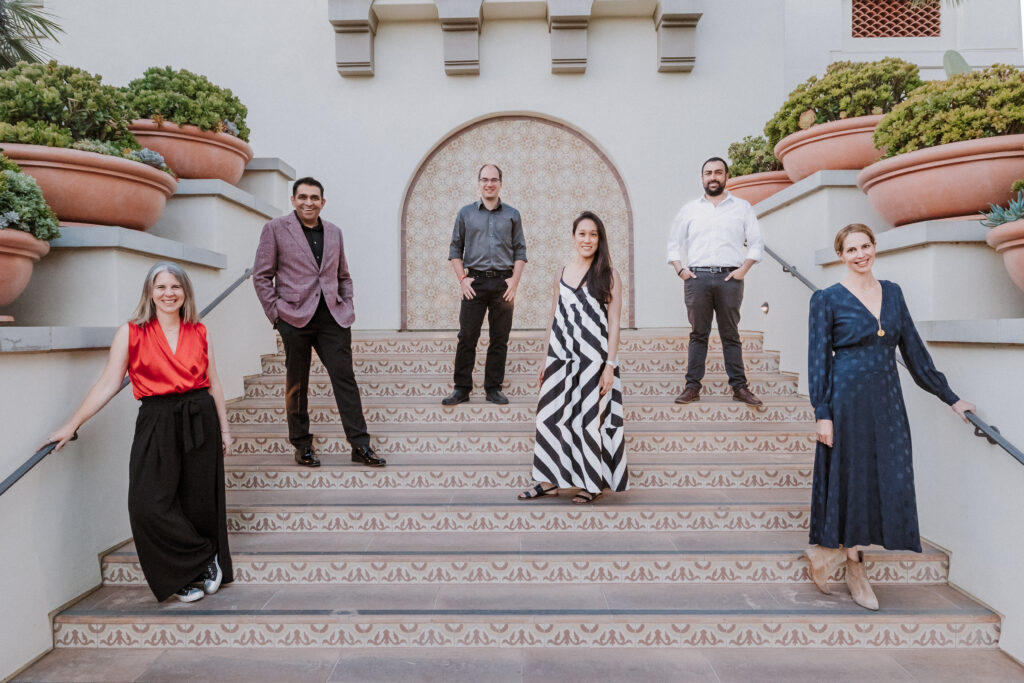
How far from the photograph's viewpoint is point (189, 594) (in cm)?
283

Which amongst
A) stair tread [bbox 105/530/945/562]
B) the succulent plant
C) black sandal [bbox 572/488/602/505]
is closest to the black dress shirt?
stair tread [bbox 105/530/945/562]

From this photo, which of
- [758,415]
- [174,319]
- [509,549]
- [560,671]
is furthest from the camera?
[758,415]

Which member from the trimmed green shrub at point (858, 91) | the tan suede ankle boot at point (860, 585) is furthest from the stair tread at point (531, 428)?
the trimmed green shrub at point (858, 91)

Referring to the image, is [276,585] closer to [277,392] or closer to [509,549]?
[509,549]

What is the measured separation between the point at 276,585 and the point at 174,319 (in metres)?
1.38

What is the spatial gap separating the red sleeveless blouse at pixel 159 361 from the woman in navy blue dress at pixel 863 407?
285 centimetres

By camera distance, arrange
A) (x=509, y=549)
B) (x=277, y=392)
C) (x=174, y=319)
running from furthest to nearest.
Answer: (x=277, y=392) → (x=509, y=549) → (x=174, y=319)

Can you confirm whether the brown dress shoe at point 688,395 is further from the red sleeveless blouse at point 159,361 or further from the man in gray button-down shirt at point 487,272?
the red sleeveless blouse at point 159,361

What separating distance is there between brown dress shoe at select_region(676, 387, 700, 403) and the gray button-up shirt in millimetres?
1554

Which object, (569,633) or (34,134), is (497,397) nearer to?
(569,633)

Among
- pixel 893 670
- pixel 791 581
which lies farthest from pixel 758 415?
pixel 893 670

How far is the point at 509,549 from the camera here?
3.12 metres

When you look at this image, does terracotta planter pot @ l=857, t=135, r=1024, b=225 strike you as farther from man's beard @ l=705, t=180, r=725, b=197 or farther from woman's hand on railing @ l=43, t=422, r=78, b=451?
woman's hand on railing @ l=43, t=422, r=78, b=451

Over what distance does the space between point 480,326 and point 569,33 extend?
4.25 meters
